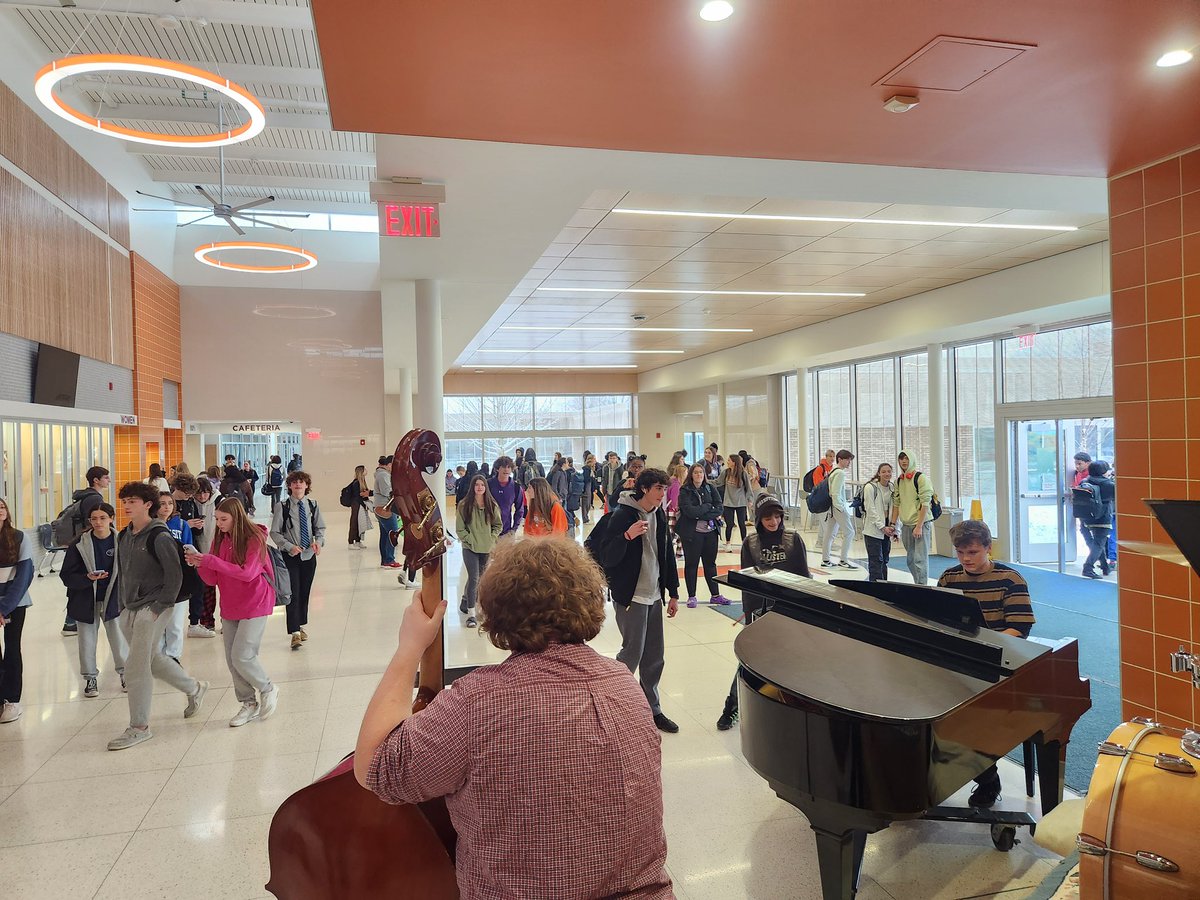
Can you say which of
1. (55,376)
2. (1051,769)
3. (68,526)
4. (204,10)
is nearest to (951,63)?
(1051,769)

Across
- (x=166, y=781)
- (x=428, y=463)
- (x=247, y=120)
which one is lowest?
(x=166, y=781)

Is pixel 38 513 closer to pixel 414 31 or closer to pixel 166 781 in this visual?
pixel 166 781

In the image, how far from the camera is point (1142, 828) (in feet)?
5.77

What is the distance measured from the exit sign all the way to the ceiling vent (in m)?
3.04

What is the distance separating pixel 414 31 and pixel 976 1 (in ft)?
6.13

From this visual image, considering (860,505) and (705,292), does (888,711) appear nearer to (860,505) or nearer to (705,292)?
(860,505)

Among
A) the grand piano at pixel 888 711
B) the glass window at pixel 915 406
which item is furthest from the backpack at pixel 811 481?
the grand piano at pixel 888 711

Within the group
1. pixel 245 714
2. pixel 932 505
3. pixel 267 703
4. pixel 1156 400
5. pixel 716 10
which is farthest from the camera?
pixel 932 505

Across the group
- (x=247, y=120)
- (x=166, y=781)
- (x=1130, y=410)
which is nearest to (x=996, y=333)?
(x=1130, y=410)

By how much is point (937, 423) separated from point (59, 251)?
→ 43.4 feet

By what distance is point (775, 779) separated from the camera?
255cm

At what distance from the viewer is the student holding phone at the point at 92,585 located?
4867 mm

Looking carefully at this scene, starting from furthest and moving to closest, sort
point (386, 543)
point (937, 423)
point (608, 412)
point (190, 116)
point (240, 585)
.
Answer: point (608, 412) → point (937, 423) → point (386, 543) → point (190, 116) → point (240, 585)

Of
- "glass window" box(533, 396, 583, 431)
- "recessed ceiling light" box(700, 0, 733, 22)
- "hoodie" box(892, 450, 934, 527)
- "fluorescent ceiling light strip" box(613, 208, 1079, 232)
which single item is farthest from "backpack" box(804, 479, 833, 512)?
"glass window" box(533, 396, 583, 431)
